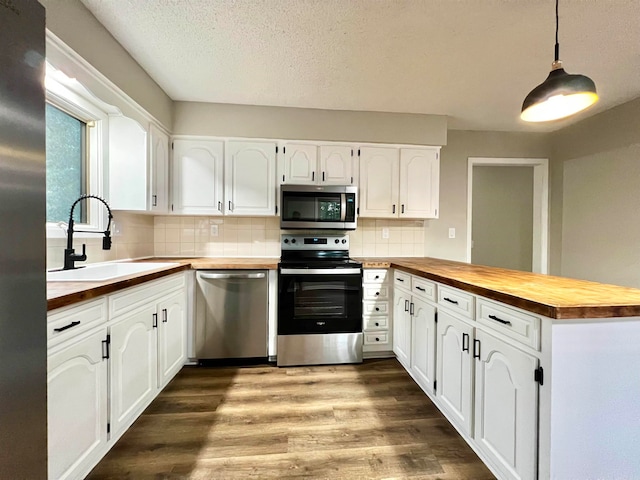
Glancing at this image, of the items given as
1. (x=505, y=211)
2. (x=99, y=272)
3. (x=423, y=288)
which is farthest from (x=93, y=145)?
(x=505, y=211)

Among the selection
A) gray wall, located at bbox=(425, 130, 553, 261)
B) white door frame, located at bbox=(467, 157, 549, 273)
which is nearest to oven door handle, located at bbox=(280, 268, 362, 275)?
gray wall, located at bbox=(425, 130, 553, 261)

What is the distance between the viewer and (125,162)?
2.32 meters

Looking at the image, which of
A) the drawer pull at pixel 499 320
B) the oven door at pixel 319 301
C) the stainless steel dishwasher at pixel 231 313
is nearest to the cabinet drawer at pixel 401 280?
the oven door at pixel 319 301

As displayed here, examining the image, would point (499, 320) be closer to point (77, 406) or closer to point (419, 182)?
point (77, 406)

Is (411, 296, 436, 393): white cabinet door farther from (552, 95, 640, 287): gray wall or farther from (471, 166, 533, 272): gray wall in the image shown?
A: (471, 166, 533, 272): gray wall

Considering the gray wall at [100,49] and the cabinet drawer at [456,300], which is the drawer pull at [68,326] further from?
the cabinet drawer at [456,300]

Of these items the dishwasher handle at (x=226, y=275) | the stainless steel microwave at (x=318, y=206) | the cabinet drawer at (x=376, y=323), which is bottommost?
the cabinet drawer at (x=376, y=323)

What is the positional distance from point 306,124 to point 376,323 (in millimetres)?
1990

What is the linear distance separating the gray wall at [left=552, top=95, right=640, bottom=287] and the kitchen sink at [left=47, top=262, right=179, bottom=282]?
409cm

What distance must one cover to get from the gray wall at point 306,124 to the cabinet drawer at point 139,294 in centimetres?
146

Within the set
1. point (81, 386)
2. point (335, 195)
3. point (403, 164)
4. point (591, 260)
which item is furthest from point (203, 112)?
point (591, 260)

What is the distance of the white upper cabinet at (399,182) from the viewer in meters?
2.93

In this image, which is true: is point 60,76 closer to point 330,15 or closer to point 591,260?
point 330,15

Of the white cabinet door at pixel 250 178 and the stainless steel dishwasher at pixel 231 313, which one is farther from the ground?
the white cabinet door at pixel 250 178
